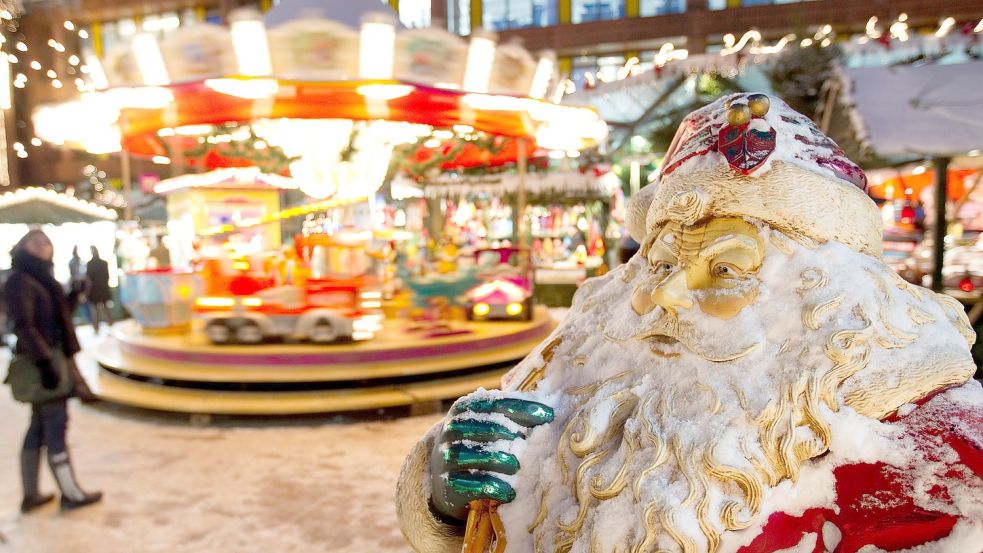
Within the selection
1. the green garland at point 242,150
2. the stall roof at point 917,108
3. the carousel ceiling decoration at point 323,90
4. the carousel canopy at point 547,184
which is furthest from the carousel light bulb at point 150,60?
the carousel canopy at point 547,184

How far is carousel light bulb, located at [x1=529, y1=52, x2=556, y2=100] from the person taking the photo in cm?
559

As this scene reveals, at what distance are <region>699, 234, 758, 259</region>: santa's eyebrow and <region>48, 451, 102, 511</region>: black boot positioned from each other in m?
3.77

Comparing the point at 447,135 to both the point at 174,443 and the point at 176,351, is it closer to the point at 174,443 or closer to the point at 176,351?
the point at 176,351

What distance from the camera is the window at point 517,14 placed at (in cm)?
1741

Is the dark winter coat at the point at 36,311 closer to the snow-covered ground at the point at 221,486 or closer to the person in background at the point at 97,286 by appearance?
the snow-covered ground at the point at 221,486

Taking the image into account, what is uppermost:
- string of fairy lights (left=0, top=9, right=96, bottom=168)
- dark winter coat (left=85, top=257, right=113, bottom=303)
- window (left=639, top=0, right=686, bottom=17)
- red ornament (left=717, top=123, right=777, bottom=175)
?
window (left=639, top=0, right=686, bottom=17)

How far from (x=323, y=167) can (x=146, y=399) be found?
266 cm

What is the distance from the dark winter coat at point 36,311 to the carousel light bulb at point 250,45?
201 centimetres

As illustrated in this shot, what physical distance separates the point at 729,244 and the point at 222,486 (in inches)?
140

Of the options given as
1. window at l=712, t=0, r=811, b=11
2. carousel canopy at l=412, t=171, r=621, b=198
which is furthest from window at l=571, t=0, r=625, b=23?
carousel canopy at l=412, t=171, r=621, b=198

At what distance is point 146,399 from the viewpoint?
5.06 m

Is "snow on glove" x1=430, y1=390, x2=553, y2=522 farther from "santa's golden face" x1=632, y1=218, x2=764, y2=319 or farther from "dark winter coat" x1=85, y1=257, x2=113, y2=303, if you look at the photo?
"dark winter coat" x1=85, y1=257, x2=113, y2=303

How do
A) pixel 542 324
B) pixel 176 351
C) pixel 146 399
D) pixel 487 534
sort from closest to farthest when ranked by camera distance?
1. pixel 487 534
2. pixel 146 399
3. pixel 176 351
4. pixel 542 324

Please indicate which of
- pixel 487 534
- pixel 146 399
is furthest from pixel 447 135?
pixel 487 534
